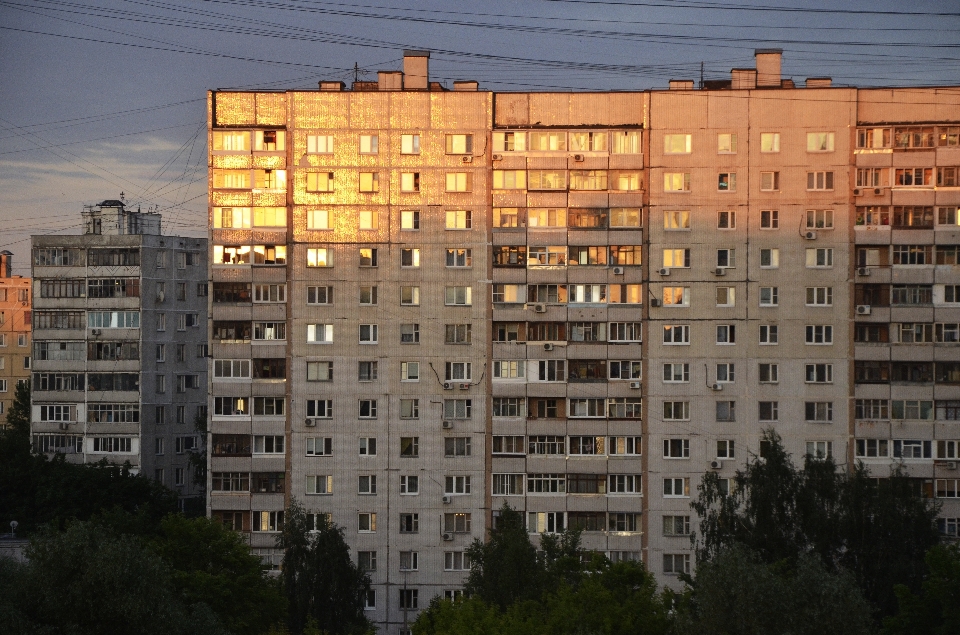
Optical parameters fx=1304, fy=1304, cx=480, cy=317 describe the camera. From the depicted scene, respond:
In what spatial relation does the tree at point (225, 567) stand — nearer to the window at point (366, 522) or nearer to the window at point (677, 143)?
the window at point (366, 522)

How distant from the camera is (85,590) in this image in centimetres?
4041

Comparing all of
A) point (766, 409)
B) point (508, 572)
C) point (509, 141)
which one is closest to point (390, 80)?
point (509, 141)

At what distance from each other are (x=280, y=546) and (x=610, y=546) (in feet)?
53.8

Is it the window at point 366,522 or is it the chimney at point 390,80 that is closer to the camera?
the window at point 366,522

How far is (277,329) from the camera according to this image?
220ft

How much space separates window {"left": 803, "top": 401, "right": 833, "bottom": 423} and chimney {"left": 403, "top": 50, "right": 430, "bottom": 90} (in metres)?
25.5

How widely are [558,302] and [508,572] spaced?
1663cm

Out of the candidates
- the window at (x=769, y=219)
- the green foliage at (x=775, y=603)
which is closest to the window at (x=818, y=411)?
the window at (x=769, y=219)

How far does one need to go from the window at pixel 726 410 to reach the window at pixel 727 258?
691cm

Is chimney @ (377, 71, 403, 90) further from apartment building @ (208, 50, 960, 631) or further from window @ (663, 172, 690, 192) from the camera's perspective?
window @ (663, 172, 690, 192)

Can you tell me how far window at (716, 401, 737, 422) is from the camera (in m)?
66.0

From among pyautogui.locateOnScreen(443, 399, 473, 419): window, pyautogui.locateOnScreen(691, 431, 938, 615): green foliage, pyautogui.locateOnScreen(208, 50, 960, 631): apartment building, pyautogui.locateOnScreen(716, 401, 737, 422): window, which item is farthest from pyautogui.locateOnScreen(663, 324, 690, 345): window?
pyautogui.locateOnScreen(443, 399, 473, 419): window

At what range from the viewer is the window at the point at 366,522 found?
65750 mm

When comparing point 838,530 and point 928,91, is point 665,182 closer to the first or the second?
point 928,91
